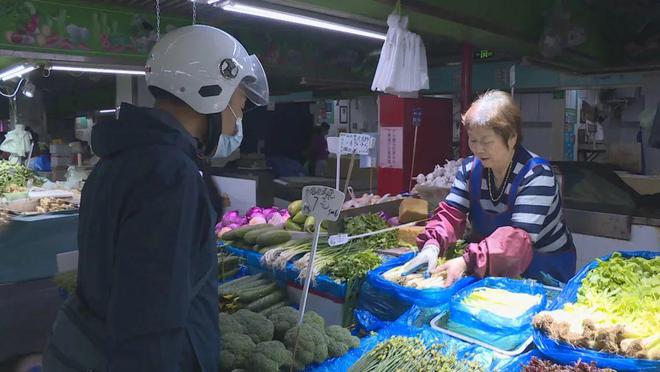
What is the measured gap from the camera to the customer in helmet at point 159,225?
1333 mm

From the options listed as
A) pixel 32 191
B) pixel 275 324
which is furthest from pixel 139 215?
pixel 32 191

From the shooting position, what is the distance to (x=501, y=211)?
2943 millimetres

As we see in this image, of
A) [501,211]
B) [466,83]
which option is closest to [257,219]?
[501,211]

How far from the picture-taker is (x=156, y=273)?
1329mm

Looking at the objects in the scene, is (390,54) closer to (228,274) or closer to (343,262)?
(343,262)

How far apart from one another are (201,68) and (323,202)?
0.74 m

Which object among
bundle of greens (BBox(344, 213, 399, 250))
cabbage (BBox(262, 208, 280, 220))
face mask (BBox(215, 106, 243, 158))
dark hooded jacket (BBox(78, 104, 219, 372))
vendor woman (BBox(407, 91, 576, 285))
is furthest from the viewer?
cabbage (BBox(262, 208, 280, 220))

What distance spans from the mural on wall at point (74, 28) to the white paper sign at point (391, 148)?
3.82 meters

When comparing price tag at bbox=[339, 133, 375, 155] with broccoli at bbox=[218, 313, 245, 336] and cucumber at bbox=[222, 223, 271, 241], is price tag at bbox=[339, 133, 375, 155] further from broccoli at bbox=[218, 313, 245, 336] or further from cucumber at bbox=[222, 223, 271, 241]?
broccoli at bbox=[218, 313, 245, 336]

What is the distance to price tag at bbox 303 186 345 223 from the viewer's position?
211 cm

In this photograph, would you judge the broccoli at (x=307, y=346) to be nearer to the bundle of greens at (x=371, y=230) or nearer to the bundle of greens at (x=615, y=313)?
the bundle of greens at (x=615, y=313)

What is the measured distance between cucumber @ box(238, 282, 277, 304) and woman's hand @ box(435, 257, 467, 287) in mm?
961

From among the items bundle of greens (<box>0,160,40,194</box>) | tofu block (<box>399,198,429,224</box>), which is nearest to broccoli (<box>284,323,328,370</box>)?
tofu block (<box>399,198,429,224</box>)

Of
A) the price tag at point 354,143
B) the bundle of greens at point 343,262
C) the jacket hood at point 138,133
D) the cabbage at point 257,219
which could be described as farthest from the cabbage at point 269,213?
the jacket hood at point 138,133
